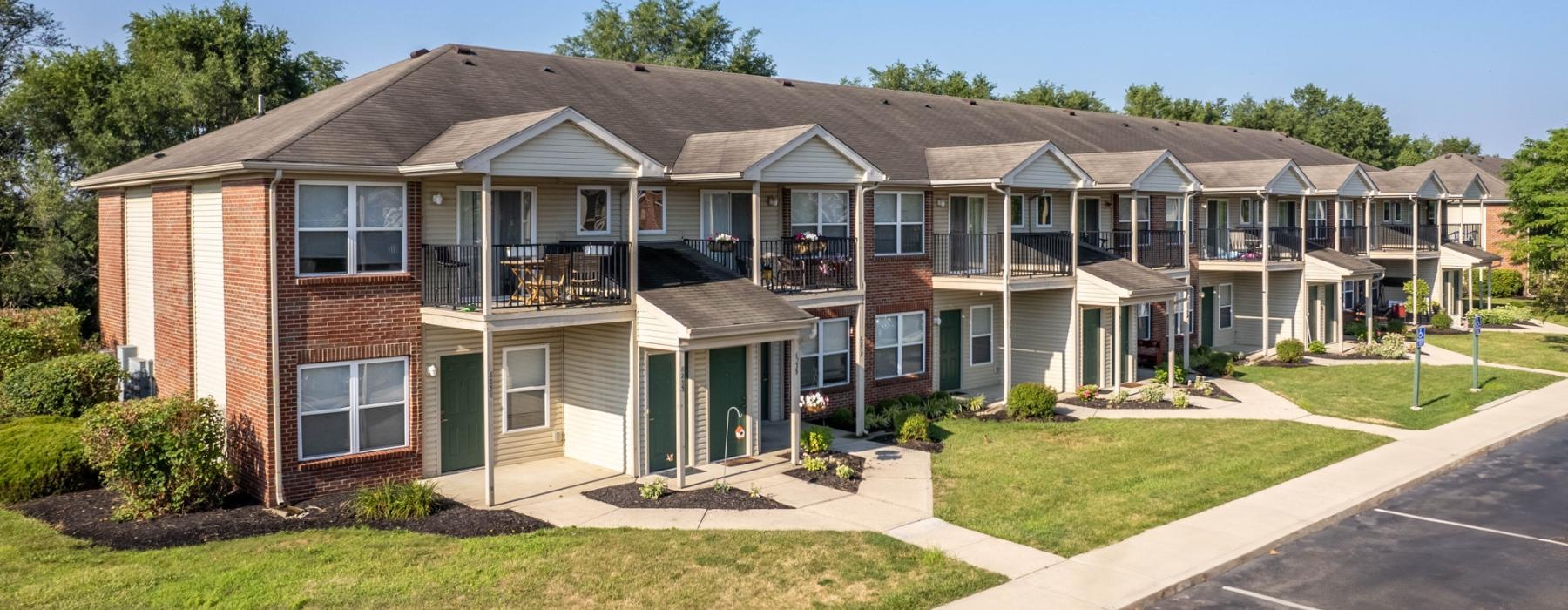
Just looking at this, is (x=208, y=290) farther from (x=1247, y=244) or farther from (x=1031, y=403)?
(x=1247, y=244)

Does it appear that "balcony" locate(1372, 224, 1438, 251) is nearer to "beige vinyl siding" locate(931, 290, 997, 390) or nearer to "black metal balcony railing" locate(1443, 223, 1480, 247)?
"black metal balcony railing" locate(1443, 223, 1480, 247)

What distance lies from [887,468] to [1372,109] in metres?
73.7

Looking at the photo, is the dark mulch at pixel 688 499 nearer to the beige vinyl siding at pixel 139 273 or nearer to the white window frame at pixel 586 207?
the white window frame at pixel 586 207

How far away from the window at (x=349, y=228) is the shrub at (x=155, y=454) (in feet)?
8.38

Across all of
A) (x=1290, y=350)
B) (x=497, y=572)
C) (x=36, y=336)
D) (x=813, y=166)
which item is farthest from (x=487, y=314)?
(x=1290, y=350)

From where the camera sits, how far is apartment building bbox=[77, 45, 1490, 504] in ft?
52.1

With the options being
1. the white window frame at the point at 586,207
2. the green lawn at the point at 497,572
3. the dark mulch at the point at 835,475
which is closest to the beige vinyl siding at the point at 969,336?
the dark mulch at the point at 835,475

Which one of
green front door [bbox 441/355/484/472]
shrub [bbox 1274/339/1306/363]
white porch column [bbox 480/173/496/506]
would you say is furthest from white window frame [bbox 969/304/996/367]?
white porch column [bbox 480/173/496/506]

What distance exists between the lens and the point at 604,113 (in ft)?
70.7

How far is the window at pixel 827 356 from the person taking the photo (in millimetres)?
22312

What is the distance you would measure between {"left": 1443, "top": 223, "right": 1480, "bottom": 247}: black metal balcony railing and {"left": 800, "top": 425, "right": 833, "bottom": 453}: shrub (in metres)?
35.9

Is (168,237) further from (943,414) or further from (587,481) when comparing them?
(943,414)

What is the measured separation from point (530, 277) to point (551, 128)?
7.73 feet

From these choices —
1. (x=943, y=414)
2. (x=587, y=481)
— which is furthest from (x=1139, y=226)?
(x=587, y=481)
